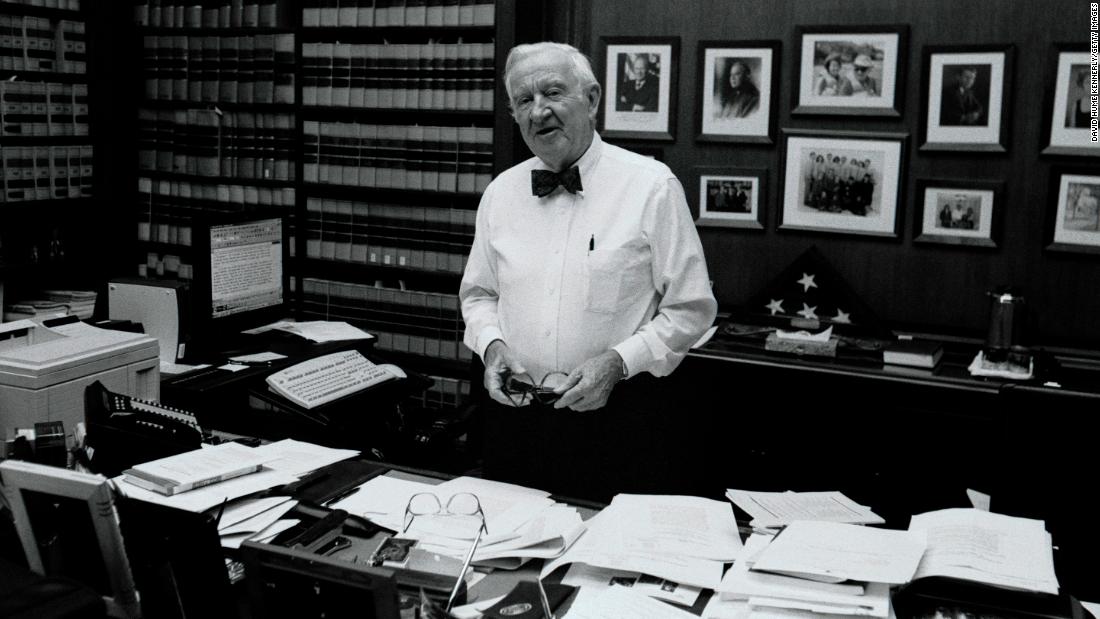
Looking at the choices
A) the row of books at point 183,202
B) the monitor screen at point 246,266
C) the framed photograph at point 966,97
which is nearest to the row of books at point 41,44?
the row of books at point 183,202

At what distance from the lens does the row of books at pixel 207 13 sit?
4785 millimetres

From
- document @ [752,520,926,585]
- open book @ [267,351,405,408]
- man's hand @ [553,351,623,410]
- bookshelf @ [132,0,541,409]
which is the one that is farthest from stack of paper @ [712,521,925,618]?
bookshelf @ [132,0,541,409]

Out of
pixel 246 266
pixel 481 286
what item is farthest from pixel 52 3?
pixel 481 286

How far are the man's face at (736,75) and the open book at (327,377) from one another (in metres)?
1.60

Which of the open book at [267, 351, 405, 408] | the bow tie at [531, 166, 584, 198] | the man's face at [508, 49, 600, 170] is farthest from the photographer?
the open book at [267, 351, 405, 408]

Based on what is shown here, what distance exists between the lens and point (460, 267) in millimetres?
4543

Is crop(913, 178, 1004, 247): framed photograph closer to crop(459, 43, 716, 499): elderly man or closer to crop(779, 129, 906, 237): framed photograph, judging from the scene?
crop(779, 129, 906, 237): framed photograph

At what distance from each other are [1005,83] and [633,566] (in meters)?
2.48

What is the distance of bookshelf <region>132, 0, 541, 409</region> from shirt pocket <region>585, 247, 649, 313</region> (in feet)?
5.59

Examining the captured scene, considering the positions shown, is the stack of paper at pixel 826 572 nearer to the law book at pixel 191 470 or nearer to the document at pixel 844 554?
the document at pixel 844 554

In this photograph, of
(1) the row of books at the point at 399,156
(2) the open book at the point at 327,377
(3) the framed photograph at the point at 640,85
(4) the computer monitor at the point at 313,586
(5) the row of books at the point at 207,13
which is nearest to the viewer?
(4) the computer monitor at the point at 313,586

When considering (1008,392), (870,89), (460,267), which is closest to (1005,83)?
(870,89)

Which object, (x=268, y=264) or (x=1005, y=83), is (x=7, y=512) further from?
(x=1005, y=83)

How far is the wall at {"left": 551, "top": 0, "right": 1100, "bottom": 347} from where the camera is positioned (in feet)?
11.0
